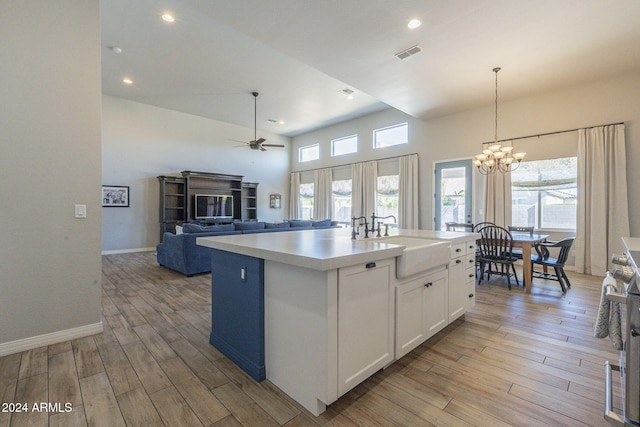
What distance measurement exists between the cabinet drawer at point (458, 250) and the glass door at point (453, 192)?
4019 mm

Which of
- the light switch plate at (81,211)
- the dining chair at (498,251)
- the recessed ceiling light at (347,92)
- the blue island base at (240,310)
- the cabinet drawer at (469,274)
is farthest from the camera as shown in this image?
the recessed ceiling light at (347,92)

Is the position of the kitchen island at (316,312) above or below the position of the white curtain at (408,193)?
below

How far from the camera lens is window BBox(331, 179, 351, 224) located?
29.5 ft

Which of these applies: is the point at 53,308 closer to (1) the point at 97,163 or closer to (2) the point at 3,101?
(1) the point at 97,163

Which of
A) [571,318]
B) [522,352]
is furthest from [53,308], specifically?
[571,318]

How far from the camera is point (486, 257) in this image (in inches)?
168

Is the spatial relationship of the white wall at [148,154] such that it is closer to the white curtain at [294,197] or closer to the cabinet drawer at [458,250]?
the white curtain at [294,197]

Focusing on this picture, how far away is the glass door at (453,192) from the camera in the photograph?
6.41 meters

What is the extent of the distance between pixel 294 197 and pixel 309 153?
1749 millimetres

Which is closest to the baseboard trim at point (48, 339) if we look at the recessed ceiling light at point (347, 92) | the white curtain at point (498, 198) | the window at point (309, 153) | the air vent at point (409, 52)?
the air vent at point (409, 52)

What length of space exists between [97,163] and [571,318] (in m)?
5.09

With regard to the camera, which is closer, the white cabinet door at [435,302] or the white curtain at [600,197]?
the white cabinet door at [435,302]

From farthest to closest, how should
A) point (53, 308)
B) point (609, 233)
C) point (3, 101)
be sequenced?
point (609, 233)
point (53, 308)
point (3, 101)

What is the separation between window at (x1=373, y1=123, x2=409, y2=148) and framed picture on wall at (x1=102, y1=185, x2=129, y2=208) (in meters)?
7.01
